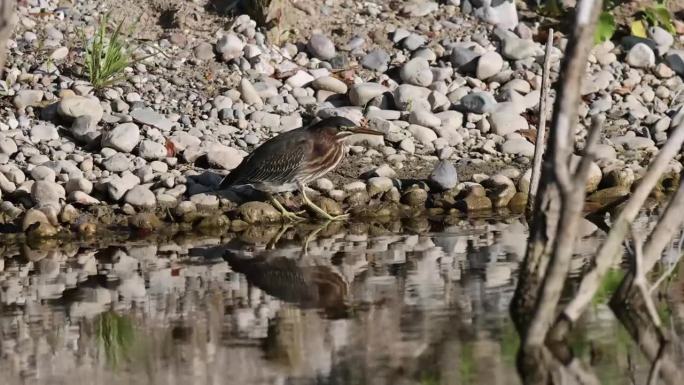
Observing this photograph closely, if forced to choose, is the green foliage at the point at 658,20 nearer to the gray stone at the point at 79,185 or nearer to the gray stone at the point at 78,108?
the gray stone at the point at 78,108

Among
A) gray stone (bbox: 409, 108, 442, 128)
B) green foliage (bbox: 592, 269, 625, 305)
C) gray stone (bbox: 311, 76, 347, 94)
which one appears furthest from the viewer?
gray stone (bbox: 311, 76, 347, 94)

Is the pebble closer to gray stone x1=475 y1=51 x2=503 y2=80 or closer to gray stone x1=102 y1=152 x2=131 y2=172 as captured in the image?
gray stone x1=475 y1=51 x2=503 y2=80

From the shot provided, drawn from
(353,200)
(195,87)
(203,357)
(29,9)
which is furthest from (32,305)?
(29,9)

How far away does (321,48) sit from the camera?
42.9 ft

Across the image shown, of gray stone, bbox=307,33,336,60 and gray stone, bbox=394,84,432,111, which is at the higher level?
gray stone, bbox=307,33,336,60

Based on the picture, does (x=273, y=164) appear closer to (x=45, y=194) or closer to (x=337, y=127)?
(x=337, y=127)

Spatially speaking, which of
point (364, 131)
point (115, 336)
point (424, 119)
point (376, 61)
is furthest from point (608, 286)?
point (376, 61)

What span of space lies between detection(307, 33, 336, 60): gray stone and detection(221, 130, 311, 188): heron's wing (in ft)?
8.10

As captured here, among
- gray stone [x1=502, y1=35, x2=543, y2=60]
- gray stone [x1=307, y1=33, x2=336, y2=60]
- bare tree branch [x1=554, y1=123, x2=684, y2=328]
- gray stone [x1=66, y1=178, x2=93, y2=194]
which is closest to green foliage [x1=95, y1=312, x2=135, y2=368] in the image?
bare tree branch [x1=554, y1=123, x2=684, y2=328]

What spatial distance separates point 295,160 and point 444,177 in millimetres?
1267

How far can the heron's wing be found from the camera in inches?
418

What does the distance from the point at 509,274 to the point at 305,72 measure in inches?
195

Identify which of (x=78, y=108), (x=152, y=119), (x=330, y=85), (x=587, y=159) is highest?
(x=330, y=85)

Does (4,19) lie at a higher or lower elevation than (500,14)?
lower
